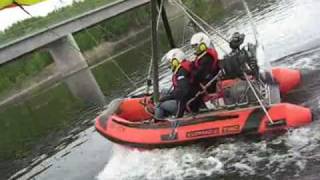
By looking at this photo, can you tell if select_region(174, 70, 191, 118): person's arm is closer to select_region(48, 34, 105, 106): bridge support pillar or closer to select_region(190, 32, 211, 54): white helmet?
select_region(190, 32, 211, 54): white helmet

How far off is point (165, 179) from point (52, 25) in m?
20.9

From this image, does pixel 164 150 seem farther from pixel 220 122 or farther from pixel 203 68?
pixel 203 68

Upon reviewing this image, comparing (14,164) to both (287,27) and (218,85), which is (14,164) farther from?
(287,27)

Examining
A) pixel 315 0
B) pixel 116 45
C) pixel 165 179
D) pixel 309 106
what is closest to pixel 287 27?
pixel 315 0

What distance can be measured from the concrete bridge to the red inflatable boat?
44.1 ft

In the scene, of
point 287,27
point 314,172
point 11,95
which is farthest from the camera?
point 11,95

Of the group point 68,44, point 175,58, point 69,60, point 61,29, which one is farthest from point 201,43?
point 69,60

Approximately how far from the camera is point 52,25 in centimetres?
3222

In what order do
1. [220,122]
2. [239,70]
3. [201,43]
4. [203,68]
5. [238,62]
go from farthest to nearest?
[239,70], [238,62], [203,68], [201,43], [220,122]

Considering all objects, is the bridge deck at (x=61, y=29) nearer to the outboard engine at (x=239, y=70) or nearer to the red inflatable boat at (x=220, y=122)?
the red inflatable boat at (x=220, y=122)

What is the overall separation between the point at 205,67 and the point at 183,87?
65cm

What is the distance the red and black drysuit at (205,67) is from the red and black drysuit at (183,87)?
13 cm

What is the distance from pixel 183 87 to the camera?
13508 millimetres

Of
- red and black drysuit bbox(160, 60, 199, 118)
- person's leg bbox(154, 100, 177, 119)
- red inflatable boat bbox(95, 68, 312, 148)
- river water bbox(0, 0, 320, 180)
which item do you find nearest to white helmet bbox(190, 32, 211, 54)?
red and black drysuit bbox(160, 60, 199, 118)
